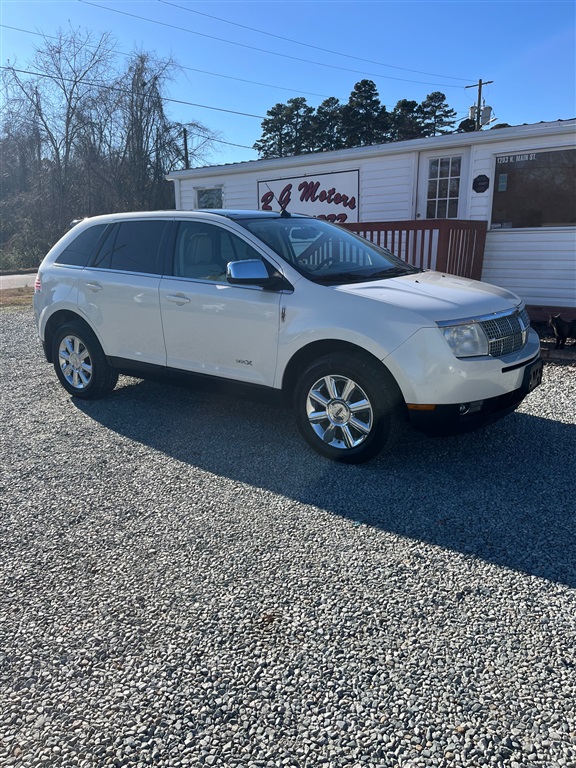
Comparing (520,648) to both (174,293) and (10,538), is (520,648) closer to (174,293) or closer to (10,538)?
(10,538)

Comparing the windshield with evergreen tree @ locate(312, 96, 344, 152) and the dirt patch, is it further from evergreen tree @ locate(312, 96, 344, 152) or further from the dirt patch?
evergreen tree @ locate(312, 96, 344, 152)

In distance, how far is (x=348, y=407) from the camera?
13.5 feet

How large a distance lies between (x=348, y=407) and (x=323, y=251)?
1.45m

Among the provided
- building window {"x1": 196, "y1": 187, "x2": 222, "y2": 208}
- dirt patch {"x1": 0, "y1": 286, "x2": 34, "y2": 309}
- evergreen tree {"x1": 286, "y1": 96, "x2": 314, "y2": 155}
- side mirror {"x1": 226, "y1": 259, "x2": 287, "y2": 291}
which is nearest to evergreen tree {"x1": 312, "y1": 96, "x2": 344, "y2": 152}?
evergreen tree {"x1": 286, "y1": 96, "x2": 314, "y2": 155}

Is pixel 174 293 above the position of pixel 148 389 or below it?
above

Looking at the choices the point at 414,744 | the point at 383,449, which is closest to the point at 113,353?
the point at 383,449

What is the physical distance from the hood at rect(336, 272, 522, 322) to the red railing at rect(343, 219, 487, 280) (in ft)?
13.1

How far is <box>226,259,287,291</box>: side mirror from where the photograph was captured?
4254mm

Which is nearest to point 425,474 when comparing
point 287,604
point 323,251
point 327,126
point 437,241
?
point 287,604

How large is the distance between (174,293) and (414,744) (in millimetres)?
3808

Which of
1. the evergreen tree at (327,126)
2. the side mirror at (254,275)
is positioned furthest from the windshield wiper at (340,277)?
the evergreen tree at (327,126)

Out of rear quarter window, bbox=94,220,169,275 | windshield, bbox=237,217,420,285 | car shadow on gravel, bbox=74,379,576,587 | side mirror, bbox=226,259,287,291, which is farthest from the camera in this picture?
rear quarter window, bbox=94,220,169,275

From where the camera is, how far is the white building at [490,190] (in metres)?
8.92

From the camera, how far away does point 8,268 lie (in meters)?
30.5
